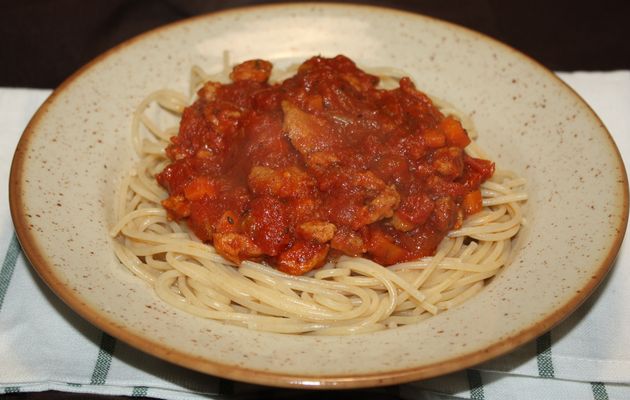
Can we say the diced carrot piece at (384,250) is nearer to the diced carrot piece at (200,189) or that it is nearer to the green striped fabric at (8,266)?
the diced carrot piece at (200,189)

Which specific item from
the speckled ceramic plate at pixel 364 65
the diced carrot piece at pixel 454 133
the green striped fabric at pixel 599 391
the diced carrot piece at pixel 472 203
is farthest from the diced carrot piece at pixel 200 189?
the green striped fabric at pixel 599 391

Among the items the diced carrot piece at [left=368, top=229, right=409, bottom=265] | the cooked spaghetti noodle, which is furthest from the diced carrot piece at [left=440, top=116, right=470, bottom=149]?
the diced carrot piece at [left=368, top=229, right=409, bottom=265]

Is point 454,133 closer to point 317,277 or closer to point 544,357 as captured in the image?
point 317,277

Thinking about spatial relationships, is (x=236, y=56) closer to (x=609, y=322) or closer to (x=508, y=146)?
(x=508, y=146)

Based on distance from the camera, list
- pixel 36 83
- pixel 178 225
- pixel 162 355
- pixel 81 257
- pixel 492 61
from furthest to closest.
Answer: pixel 36 83
pixel 492 61
pixel 178 225
pixel 81 257
pixel 162 355

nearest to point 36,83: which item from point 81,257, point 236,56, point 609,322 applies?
point 236,56

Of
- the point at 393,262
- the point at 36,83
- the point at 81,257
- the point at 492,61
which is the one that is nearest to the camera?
the point at 81,257
